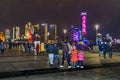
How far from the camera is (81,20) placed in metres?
121

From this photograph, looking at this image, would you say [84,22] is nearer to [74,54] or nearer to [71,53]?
[71,53]

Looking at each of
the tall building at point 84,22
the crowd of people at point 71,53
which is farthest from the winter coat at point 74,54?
the tall building at point 84,22

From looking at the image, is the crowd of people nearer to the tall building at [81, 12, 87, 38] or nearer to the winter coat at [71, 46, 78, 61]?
the winter coat at [71, 46, 78, 61]

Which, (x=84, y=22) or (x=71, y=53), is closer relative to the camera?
(x=71, y=53)

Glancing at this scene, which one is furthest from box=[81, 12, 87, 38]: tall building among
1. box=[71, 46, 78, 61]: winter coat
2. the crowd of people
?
box=[71, 46, 78, 61]: winter coat

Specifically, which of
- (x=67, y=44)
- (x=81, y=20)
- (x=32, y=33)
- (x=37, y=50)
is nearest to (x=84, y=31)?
(x=81, y=20)

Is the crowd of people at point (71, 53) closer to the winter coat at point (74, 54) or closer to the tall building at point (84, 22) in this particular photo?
the winter coat at point (74, 54)

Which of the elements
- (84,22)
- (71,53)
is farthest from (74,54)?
(84,22)

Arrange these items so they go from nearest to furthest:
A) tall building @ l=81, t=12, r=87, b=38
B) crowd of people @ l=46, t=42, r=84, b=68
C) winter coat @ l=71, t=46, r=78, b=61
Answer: winter coat @ l=71, t=46, r=78, b=61 → crowd of people @ l=46, t=42, r=84, b=68 → tall building @ l=81, t=12, r=87, b=38

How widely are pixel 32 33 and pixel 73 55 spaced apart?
24.5m

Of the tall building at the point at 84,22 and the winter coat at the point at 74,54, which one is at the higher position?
the tall building at the point at 84,22

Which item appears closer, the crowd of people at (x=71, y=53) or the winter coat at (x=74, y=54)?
the winter coat at (x=74, y=54)

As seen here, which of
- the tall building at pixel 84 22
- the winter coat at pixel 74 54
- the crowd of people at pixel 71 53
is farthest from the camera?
the tall building at pixel 84 22

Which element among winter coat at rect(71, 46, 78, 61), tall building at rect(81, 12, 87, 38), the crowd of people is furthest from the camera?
tall building at rect(81, 12, 87, 38)
